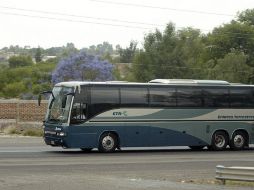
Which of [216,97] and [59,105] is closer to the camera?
[59,105]

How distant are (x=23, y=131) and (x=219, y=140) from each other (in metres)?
15.7

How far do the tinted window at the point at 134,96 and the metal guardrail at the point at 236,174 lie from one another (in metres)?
12.2

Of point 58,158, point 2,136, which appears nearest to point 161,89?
point 58,158

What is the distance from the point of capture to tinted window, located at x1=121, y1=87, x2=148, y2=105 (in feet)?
94.8

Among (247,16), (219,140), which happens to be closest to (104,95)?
(219,140)

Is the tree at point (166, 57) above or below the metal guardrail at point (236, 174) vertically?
above

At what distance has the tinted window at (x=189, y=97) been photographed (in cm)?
3047

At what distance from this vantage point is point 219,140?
31422mm

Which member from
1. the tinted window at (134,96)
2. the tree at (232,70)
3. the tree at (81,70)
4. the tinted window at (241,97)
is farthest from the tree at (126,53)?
the tinted window at (134,96)

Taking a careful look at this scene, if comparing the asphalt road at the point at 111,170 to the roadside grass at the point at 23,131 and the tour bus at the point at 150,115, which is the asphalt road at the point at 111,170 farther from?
the roadside grass at the point at 23,131

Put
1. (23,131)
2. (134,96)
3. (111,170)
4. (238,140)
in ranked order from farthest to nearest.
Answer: (23,131), (238,140), (134,96), (111,170)

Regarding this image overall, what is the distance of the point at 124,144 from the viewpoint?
28.8 metres

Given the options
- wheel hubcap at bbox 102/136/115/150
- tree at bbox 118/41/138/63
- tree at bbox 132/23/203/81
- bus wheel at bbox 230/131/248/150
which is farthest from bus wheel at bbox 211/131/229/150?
tree at bbox 118/41/138/63

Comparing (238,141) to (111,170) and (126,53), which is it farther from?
(126,53)
